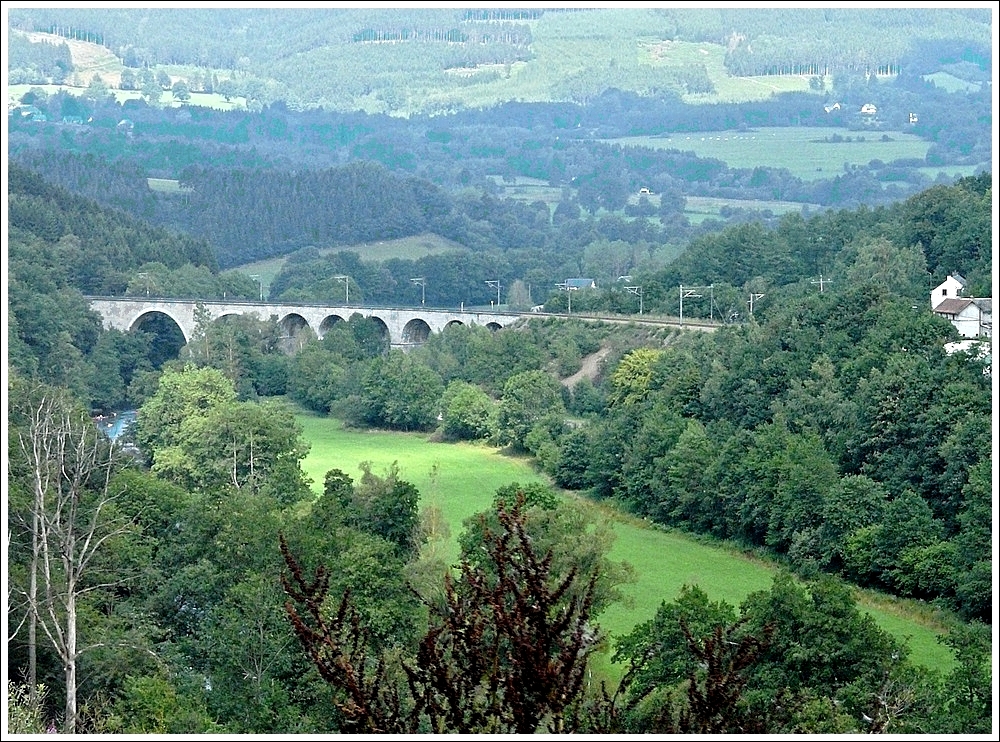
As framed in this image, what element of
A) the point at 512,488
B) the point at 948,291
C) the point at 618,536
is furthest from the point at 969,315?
the point at 512,488

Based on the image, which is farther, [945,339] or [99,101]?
[99,101]

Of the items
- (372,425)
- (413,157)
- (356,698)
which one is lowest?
(372,425)

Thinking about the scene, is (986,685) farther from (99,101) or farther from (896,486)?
(99,101)

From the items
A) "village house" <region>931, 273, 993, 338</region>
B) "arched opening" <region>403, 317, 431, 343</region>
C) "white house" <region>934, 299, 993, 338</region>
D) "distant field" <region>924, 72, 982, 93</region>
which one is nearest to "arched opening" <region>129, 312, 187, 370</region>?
"arched opening" <region>403, 317, 431, 343</region>

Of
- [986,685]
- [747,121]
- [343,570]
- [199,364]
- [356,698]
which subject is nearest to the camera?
[356,698]

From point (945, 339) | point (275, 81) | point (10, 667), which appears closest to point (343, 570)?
point (10, 667)
